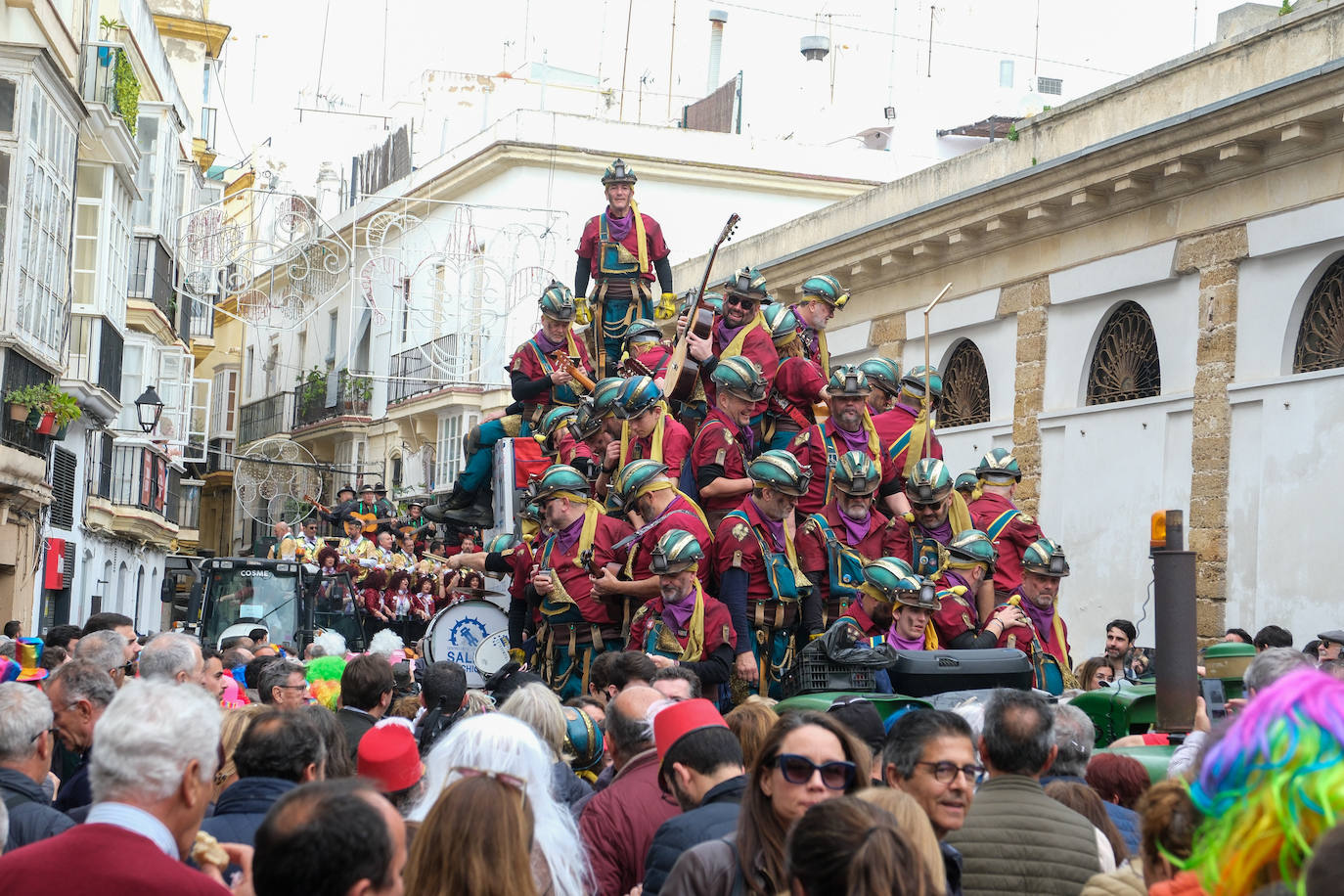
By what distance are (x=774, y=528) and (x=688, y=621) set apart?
1002mm

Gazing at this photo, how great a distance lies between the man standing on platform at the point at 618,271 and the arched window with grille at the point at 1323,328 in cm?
595

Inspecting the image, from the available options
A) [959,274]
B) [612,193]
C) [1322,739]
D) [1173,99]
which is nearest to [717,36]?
[959,274]

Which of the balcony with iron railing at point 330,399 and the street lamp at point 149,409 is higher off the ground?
the balcony with iron railing at point 330,399

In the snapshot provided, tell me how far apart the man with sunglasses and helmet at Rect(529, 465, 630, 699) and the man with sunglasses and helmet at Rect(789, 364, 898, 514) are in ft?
4.70

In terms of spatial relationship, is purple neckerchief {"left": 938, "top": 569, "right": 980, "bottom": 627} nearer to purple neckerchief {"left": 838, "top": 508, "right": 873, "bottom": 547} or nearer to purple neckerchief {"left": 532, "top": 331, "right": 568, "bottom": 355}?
purple neckerchief {"left": 838, "top": 508, "right": 873, "bottom": 547}

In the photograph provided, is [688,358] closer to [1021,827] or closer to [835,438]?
[835,438]

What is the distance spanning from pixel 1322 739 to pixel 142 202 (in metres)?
36.7

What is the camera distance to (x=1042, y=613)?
38.4ft

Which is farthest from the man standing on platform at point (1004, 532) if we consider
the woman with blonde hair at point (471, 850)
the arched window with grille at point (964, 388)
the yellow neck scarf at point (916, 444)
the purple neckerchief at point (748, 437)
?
the arched window with grille at point (964, 388)

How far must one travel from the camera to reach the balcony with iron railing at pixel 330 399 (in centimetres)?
4825

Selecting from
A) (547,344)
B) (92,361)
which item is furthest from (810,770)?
(92,361)

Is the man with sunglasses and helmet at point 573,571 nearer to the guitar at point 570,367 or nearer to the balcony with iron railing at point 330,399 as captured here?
the guitar at point 570,367

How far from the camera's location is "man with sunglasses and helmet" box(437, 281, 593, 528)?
14.9 m

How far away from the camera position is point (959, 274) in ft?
71.4
